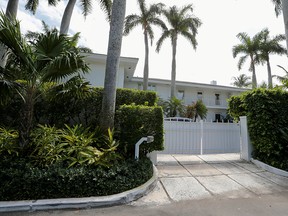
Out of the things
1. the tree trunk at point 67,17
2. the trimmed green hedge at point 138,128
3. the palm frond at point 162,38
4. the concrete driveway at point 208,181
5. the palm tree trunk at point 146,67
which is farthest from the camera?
the palm frond at point 162,38

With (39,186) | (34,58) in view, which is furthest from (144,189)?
(34,58)

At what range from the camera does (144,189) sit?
3.94m

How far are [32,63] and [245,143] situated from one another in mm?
7805

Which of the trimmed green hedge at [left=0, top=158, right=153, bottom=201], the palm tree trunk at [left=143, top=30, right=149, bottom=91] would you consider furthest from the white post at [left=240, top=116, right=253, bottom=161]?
the palm tree trunk at [left=143, top=30, right=149, bottom=91]

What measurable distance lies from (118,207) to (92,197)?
57 centimetres

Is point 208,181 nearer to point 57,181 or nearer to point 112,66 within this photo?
point 57,181

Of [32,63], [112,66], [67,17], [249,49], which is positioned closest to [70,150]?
[32,63]

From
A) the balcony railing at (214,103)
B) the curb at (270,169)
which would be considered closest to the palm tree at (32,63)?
the curb at (270,169)

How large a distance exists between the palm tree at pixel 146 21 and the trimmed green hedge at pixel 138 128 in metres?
12.1

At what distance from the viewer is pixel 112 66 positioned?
5.61m

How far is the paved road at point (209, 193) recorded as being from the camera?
10.7 ft

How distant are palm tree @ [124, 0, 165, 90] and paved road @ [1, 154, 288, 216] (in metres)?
12.5

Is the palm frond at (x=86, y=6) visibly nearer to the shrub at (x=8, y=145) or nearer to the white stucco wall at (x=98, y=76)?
the white stucco wall at (x=98, y=76)

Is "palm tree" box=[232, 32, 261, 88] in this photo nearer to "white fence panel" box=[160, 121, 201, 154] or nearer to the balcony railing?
the balcony railing
